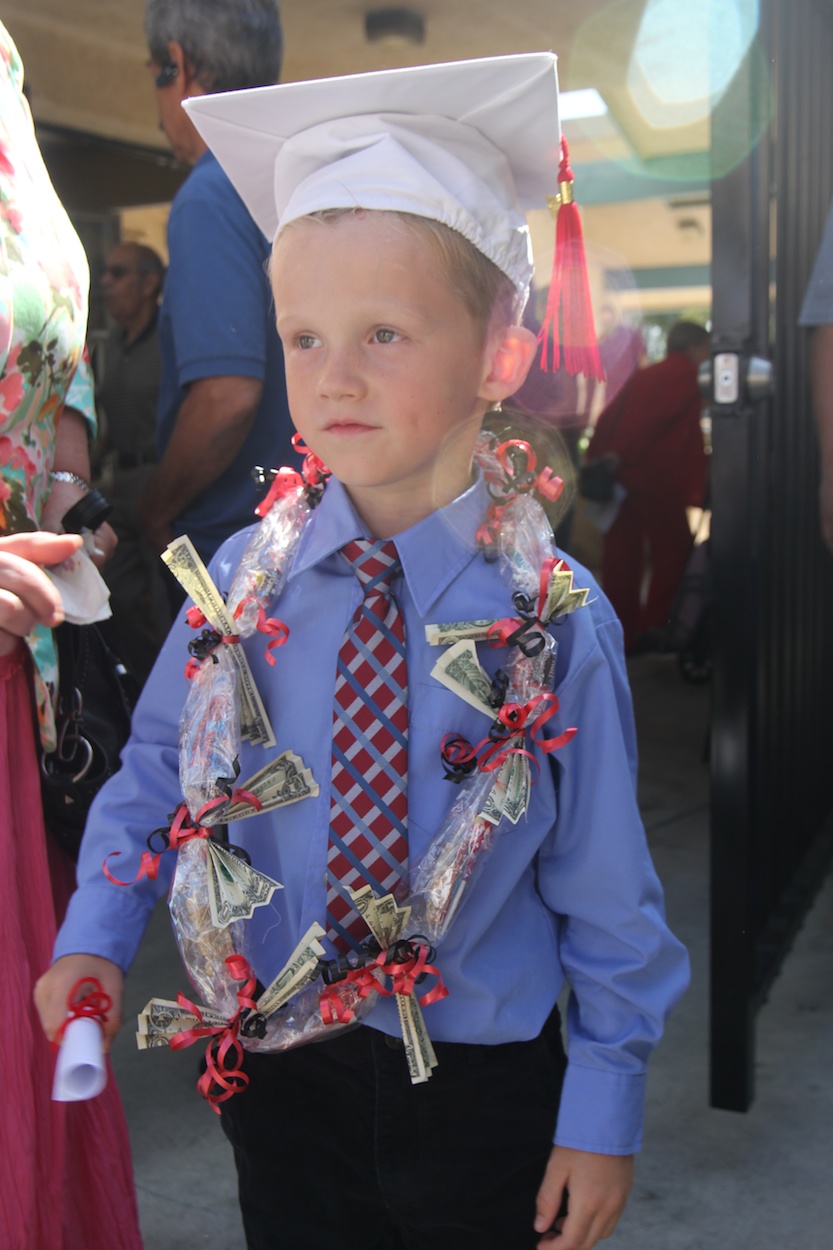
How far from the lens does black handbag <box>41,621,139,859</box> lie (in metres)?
1.70

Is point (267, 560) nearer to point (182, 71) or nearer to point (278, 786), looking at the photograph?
point (278, 786)

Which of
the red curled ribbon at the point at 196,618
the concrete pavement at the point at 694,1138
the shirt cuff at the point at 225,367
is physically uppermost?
the shirt cuff at the point at 225,367

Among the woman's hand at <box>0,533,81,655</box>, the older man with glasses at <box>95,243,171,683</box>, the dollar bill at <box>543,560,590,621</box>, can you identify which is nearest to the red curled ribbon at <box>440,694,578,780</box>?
the dollar bill at <box>543,560,590,621</box>

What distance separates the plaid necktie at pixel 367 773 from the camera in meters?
1.33

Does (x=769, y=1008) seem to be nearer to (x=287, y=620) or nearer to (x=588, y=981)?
(x=588, y=981)

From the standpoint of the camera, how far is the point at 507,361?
4.53 feet

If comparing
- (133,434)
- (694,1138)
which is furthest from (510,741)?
(133,434)

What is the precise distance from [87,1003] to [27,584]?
0.58 metres

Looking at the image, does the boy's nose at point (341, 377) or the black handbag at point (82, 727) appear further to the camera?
the black handbag at point (82, 727)

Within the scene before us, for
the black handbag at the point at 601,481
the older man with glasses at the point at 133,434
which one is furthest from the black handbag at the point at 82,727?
the black handbag at the point at 601,481

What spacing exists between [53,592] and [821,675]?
8.09 feet

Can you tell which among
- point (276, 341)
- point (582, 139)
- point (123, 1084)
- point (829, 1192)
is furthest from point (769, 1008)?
point (582, 139)

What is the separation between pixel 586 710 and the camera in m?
1.33

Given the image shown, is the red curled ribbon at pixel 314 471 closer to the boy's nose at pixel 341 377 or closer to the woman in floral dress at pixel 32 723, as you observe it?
the boy's nose at pixel 341 377
